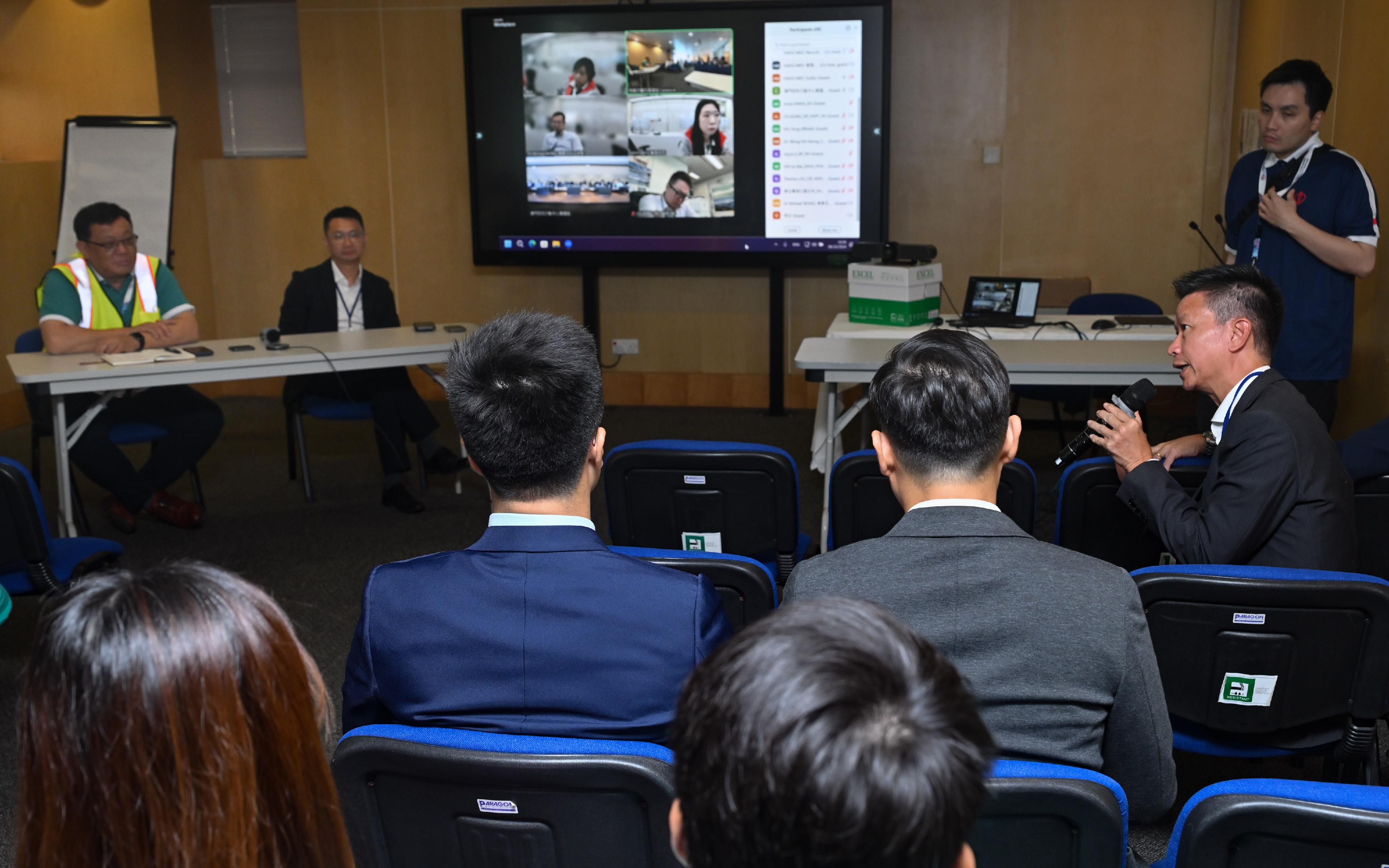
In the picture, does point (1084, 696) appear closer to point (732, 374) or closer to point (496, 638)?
point (496, 638)

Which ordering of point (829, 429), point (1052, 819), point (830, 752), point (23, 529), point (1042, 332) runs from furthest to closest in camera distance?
point (1042, 332) < point (829, 429) < point (23, 529) < point (1052, 819) < point (830, 752)

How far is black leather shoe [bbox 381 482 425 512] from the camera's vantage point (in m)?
4.79

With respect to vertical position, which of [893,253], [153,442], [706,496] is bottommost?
[153,442]

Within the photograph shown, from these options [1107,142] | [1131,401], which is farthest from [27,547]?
[1107,142]

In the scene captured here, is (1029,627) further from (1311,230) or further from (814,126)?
(814,126)

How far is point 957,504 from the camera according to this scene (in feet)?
4.86

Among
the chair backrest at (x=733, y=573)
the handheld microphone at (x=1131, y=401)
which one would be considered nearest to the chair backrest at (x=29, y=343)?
the chair backrest at (x=733, y=573)

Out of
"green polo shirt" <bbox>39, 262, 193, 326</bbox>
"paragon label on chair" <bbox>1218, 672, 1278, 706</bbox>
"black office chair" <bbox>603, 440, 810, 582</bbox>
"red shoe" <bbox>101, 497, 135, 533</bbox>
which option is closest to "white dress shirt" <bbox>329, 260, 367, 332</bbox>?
"green polo shirt" <bbox>39, 262, 193, 326</bbox>

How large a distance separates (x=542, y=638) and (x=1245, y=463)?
4.78 ft

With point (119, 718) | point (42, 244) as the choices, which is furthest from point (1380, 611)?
point (42, 244)

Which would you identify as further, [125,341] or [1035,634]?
[125,341]

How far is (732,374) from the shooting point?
6.83m

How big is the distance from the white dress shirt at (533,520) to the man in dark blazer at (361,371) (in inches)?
133

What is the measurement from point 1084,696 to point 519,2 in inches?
244
